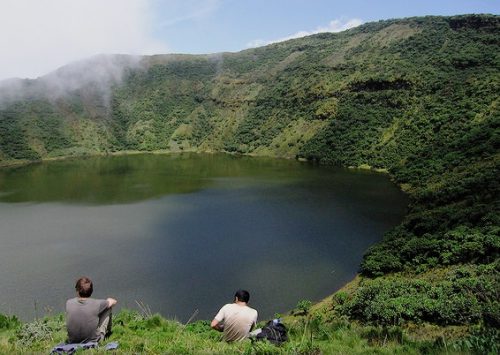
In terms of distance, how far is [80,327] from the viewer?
376 inches

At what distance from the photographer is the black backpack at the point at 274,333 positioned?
31.4 ft

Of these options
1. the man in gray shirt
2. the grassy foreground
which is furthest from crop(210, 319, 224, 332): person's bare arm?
the man in gray shirt

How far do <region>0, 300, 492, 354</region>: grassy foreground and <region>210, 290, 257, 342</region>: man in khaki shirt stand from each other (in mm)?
378

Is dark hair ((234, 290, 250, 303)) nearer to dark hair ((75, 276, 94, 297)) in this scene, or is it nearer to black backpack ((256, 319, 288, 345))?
black backpack ((256, 319, 288, 345))

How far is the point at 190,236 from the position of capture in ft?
172

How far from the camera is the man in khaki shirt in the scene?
10328mm

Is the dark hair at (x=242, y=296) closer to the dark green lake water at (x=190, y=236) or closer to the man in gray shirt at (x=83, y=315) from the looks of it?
the man in gray shirt at (x=83, y=315)

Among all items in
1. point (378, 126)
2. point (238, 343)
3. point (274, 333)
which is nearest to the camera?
point (274, 333)

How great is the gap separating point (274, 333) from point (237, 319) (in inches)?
39.8

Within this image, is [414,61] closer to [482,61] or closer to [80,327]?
[482,61]

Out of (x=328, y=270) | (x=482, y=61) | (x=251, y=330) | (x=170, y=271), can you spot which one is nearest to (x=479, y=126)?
(x=482, y=61)

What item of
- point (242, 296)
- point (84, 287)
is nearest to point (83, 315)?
point (84, 287)

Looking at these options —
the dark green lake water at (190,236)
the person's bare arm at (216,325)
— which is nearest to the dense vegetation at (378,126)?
the dark green lake water at (190,236)

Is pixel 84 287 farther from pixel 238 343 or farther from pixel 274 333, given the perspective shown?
pixel 274 333
